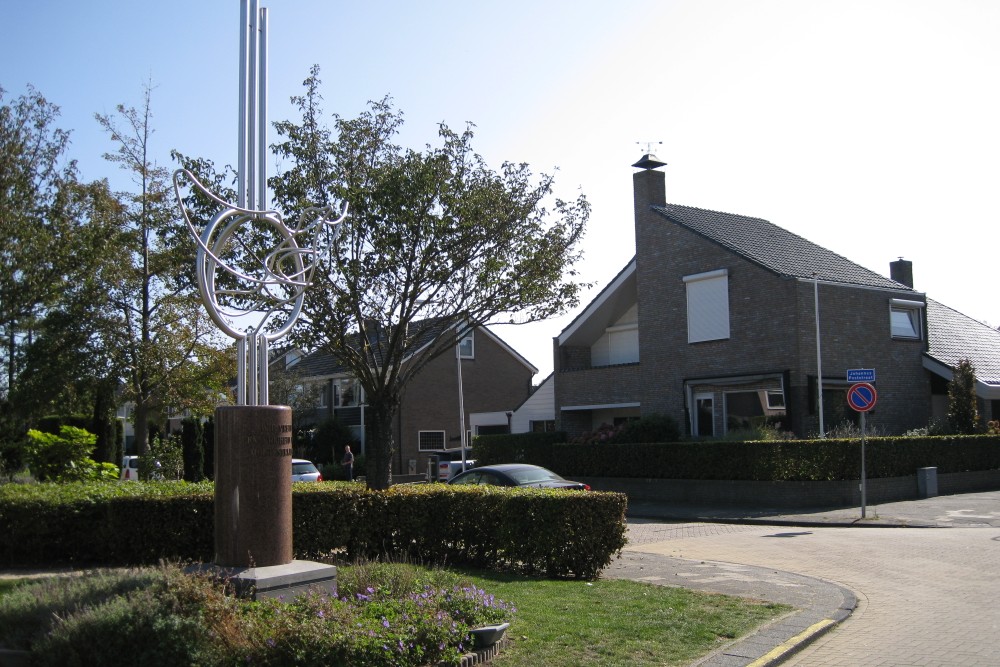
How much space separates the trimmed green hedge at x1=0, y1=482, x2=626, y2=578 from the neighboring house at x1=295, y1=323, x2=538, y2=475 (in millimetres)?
28739

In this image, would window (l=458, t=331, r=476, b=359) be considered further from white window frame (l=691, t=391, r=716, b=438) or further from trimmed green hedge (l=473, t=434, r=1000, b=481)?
white window frame (l=691, t=391, r=716, b=438)

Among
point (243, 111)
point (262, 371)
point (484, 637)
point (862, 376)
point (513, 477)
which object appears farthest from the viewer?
point (862, 376)

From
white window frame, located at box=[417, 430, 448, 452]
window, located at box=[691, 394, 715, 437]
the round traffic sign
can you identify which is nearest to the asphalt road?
the round traffic sign

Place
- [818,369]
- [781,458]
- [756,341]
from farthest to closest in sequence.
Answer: [756,341]
[818,369]
[781,458]

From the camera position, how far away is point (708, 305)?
29.5 meters

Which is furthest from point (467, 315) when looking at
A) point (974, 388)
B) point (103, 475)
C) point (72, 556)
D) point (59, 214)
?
point (974, 388)

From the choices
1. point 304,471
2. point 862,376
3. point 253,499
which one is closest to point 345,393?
point 304,471


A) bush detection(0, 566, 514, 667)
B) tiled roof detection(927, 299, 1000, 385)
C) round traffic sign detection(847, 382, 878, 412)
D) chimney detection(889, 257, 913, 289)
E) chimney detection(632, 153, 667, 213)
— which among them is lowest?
bush detection(0, 566, 514, 667)

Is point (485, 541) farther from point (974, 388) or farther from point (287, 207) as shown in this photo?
point (974, 388)

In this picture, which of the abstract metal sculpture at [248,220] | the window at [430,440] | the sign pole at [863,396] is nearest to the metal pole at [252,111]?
the abstract metal sculpture at [248,220]

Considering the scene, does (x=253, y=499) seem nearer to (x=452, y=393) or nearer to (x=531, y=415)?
(x=531, y=415)

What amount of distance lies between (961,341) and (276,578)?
99.9ft

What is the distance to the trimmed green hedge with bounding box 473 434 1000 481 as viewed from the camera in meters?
22.8

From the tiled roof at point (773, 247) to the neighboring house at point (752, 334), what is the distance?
7 centimetres
